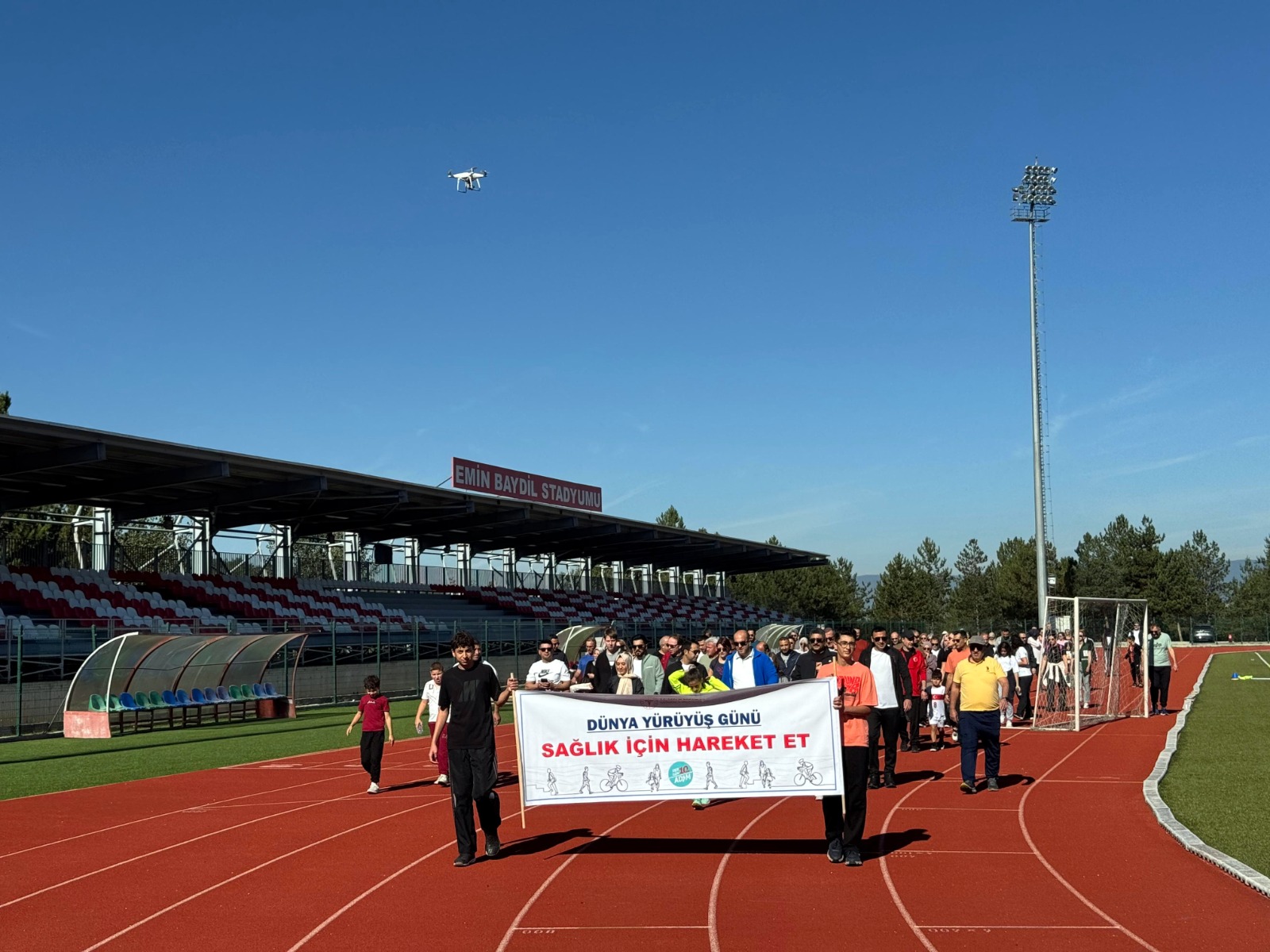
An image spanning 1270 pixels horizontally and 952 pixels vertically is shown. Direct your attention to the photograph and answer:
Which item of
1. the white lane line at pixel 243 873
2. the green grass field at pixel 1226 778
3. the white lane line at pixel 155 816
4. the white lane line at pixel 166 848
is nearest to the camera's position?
the white lane line at pixel 243 873

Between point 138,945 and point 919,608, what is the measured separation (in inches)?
3606

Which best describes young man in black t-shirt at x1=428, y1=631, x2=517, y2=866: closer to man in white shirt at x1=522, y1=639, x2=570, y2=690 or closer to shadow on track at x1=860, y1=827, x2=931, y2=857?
shadow on track at x1=860, y1=827, x2=931, y2=857

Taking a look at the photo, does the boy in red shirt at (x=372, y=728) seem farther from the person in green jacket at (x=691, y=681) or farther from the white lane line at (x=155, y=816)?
the person in green jacket at (x=691, y=681)

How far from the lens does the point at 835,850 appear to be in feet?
31.7

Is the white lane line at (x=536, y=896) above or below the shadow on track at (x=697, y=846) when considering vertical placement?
above

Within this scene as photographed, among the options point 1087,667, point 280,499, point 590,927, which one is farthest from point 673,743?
point 280,499

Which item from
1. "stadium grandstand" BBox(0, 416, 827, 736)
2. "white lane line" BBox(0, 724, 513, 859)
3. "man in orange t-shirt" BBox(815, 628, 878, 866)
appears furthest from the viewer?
"stadium grandstand" BBox(0, 416, 827, 736)

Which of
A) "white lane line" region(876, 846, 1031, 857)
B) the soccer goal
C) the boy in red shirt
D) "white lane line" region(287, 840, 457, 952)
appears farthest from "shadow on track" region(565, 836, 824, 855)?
the soccer goal

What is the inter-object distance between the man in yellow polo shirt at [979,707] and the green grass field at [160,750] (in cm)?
1151

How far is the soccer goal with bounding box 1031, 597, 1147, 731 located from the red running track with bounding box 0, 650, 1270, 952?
8.37 metres

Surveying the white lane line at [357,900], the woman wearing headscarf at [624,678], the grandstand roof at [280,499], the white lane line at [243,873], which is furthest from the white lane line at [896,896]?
the grandstand roof at [280,499]

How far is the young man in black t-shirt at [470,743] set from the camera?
32.3 feet

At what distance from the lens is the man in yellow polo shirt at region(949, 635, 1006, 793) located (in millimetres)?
13641

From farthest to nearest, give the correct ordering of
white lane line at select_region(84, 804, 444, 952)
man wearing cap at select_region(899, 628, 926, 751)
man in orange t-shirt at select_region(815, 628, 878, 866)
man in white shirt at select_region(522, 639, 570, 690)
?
1. man wearing cap at select_region(899, 628, 926, 751)
2. man in white shirt at select_region(522, 639, 570, 690)
3. man in orange t-shirt at select_region(815, 628, 878, 866)
4. white lane line at select_region(84, 804, 444, 952)
